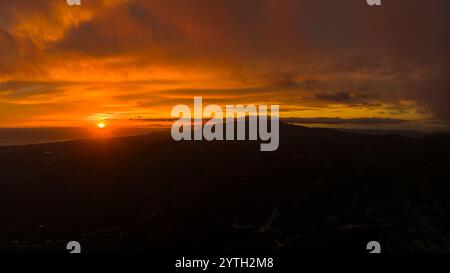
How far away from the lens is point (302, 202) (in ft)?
476

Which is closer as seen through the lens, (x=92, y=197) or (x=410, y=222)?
(x=410, y=222)

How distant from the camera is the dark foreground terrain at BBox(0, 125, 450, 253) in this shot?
338ft

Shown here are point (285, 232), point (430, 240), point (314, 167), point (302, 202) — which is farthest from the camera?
point (314, 167)

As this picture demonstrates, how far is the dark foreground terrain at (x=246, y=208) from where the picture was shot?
10312 cm

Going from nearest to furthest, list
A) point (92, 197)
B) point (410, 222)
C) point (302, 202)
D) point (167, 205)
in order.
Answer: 1. point (410, 222)
2. point (302, 202)
3. point (167, 205)
4. point (92, 197)

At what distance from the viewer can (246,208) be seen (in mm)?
148250

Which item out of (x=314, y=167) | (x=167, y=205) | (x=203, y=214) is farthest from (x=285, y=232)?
(x=314, y=167)

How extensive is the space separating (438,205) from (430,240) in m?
29.8
